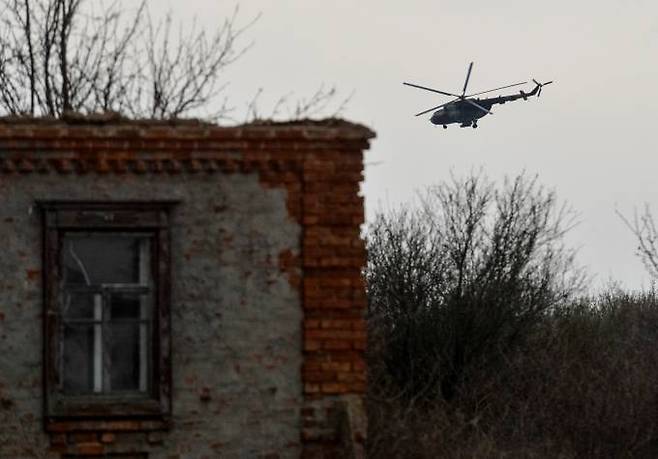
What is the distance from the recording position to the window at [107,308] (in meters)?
10.2

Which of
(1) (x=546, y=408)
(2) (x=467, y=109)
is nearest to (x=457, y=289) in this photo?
(1) (x=546, y=408)

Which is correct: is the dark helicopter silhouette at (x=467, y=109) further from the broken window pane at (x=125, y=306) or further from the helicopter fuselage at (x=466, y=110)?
the broken window pane at (x=125, y=306)

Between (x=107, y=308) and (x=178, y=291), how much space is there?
23.2 inches

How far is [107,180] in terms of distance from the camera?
1031 cm

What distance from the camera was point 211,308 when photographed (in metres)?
10.4

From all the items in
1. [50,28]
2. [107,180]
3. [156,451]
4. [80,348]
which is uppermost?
[50,28]

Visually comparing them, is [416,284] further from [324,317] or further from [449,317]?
[324,317]

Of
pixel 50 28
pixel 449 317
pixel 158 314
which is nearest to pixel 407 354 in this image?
pixel 449 317

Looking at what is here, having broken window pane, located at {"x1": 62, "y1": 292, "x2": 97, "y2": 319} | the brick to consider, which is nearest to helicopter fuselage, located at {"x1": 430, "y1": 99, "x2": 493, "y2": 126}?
broken window pane, located at {"x1": 62, "y1": 292, "x2": 97, "y2": 319}

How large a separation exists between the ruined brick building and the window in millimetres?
14

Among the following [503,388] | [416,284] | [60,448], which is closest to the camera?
[60,448]

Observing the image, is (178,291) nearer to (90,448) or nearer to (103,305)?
(103,305)

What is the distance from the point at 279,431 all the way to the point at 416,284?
9487mm

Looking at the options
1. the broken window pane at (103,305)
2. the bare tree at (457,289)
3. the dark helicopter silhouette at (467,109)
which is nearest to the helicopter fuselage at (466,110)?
the dark helicopter silhouette at (467,109)
